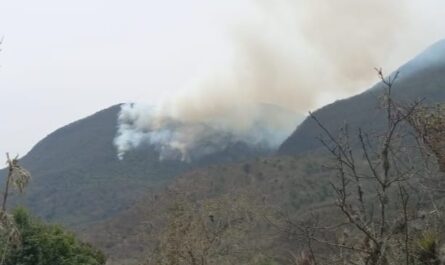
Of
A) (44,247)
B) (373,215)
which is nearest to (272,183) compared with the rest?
(44,247)

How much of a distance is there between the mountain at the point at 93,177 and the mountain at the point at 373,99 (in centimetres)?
3193

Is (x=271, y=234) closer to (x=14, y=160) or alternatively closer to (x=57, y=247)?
(x=57, y=247)

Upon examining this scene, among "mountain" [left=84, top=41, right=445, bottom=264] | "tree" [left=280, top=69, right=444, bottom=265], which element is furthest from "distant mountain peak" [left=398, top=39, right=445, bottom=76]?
"tree" [left=280, top=69, right=444, bottom=265]

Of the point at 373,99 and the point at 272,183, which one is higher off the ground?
the point at 373,99

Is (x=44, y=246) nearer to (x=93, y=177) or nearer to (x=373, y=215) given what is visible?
(x=373, y=215)

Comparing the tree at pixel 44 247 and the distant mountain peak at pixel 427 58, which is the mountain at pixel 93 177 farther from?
the tree at pixel 44 247

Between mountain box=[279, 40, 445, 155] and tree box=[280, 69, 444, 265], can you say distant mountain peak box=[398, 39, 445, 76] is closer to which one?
mountain box=[279, 40, 445, 155]

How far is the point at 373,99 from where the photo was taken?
95188 mm

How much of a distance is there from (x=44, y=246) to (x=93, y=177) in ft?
464

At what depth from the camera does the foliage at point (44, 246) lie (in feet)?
67.1

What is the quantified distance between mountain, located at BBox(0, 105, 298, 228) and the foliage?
313ft

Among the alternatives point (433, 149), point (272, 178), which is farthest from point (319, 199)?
Answer: point (433, 149)

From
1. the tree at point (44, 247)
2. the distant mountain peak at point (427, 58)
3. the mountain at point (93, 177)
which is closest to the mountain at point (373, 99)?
the distant mountain peak at point (427, 58)

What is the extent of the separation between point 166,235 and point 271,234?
35.7 meters
